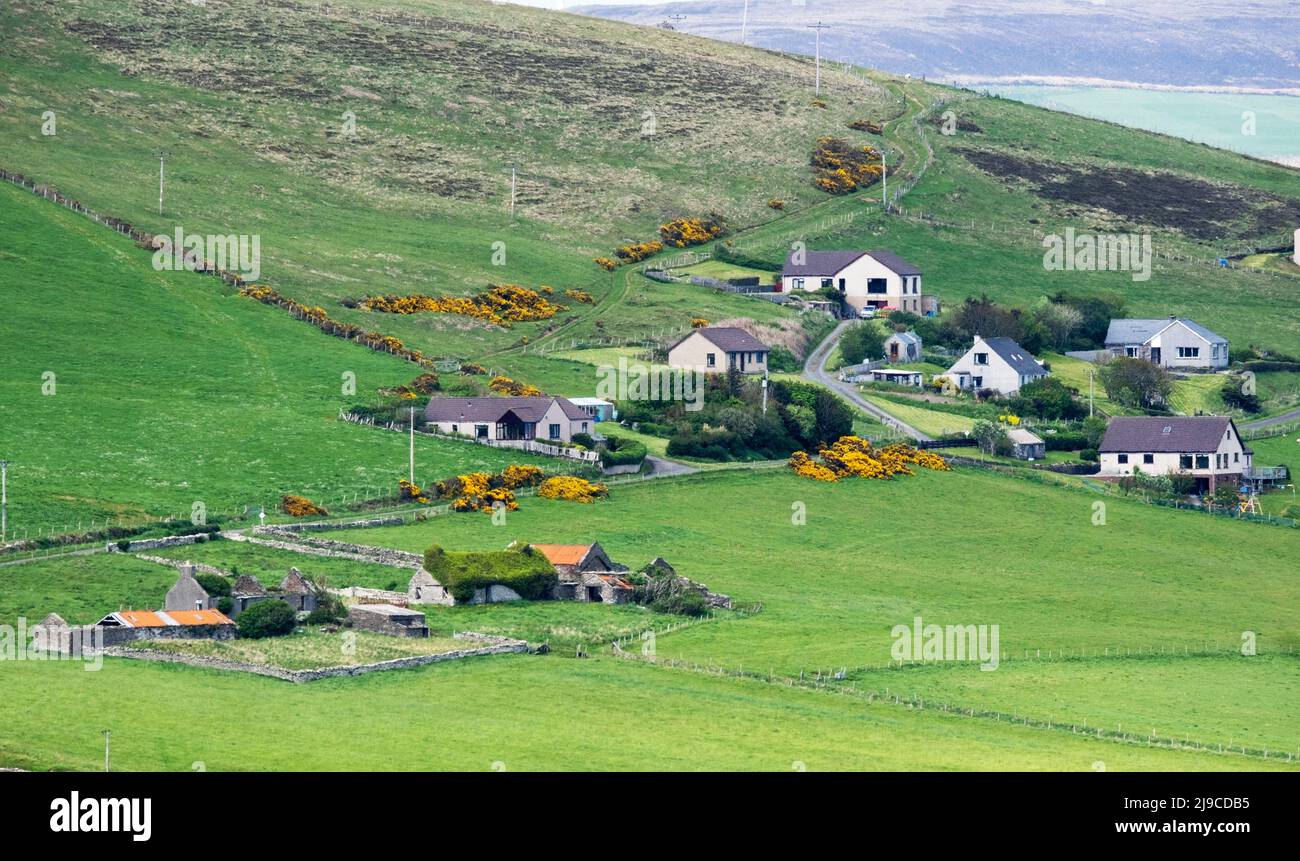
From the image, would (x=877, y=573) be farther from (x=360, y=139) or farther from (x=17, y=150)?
(x=360, y=139)

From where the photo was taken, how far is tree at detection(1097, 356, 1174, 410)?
145625 millimetres

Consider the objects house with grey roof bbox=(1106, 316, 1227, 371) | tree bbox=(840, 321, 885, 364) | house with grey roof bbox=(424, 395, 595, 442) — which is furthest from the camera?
house with grey roof bbox=(1106, 316, 1227, 371)

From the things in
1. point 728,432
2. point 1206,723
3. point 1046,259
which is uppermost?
point 1046,259

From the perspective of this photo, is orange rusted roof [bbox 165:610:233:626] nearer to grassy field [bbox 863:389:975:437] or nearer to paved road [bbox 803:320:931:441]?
paved road [bbox 803:320:931:441]

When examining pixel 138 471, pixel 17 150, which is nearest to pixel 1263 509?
pixel 138 471

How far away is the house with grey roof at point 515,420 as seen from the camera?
390 feet

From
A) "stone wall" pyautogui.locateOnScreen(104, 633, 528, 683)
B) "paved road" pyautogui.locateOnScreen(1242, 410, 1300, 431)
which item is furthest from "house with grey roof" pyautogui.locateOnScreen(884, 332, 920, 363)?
"stone wall" pyautogui.locateOnScreen(104, 633, 528, 683)

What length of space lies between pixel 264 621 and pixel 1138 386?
81.5m

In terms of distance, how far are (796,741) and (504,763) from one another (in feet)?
33.2

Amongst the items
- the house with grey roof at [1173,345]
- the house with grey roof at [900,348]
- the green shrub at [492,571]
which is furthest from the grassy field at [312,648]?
the house with grey roof at [1173,345]

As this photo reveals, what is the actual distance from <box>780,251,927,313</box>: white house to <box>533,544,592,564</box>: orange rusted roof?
256 ft

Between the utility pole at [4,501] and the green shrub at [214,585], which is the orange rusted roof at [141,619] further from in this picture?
the utility pole at [4,501]

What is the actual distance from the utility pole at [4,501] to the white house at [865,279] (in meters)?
80.8

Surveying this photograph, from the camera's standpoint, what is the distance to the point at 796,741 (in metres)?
67.3
